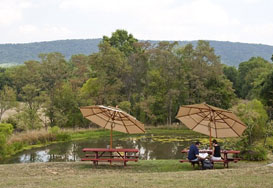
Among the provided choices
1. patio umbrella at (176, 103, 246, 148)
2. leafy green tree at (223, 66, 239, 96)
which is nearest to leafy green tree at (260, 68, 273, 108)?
patio umbrella at (176, 103, 246, 148)

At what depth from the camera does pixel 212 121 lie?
13.3 meters

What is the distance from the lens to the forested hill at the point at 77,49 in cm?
16850

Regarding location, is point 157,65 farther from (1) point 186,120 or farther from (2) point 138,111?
(1) point 186,120

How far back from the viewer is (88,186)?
328 inches

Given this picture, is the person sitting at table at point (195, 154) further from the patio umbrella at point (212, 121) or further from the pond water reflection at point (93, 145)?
the pond water reflection at point (93, 145)

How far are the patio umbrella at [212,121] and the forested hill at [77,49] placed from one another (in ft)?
511

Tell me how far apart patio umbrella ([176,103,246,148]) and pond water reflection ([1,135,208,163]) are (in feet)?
27.6

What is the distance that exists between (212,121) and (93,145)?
1778 cm

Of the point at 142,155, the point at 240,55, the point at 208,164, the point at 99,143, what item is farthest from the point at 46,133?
the point at 240,55

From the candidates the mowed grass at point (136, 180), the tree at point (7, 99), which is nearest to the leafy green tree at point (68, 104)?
the tree at point (7, 99)

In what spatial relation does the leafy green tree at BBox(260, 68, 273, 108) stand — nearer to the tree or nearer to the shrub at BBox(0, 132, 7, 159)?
the shrub at BBox(0, 132, 7, 159)

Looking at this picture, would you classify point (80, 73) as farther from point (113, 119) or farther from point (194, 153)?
point (194, 153)

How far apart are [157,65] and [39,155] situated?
25.3m

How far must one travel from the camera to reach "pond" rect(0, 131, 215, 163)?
22472 mm
